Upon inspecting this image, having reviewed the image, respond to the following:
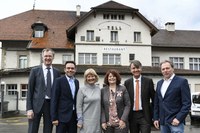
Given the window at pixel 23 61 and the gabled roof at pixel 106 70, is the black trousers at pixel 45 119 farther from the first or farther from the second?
the window at pixel 23 61

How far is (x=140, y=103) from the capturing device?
247 inches

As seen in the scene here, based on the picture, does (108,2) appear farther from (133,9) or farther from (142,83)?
Answer: (142,83)

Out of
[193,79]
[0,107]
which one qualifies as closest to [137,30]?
[193,79]

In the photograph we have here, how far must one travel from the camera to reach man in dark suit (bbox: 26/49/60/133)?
6.27 m

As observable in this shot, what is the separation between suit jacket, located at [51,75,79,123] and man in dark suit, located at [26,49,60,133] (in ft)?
0.88

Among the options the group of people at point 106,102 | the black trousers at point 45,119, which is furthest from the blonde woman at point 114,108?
the black trousers at point 45,119

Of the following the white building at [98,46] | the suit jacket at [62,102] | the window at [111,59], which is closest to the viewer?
the suit jacket at [62,102]

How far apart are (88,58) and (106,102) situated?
24665 mm

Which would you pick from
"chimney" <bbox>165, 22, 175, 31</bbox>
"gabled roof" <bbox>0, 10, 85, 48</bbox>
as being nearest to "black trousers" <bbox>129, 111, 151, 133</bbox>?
"gabled roof" <bbox>0, 10, 85, 48</bbox>

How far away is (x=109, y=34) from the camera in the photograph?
3073 centimetres

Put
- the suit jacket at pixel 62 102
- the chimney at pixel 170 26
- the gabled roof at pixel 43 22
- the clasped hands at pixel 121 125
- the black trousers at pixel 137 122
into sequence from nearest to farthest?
the clasped hands at pixel 121 125 < the suit jacket at pixel 62 102 < the black trousers at pixel 137 122 < the gabled roof at pixel 43 22 < the chimney at pixel 170 26

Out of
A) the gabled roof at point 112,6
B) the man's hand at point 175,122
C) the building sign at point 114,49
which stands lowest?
the man's hand at point 175,122

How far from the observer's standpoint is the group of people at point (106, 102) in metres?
5.76

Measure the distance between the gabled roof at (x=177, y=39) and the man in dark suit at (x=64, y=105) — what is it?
28075mm
